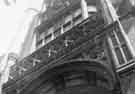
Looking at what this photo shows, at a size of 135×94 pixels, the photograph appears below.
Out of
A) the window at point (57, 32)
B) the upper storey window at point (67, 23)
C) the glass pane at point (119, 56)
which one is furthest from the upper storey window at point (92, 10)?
the glass pane at point (119, 56)

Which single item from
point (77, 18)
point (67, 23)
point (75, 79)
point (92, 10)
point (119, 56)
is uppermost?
point (92, 10)

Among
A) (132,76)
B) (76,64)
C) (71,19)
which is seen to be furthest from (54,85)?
(71,19)

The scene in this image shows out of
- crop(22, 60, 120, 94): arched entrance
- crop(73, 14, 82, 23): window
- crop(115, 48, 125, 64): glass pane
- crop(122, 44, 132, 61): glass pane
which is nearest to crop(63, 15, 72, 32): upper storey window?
crop(73, 14, 82, 23): window

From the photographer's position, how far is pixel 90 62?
7.19 metres

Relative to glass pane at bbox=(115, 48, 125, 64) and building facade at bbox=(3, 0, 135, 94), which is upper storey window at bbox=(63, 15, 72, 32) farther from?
glass pane at bbox=(115, 48, 125, 64)

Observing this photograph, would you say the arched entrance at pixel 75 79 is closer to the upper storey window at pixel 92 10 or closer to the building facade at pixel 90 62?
the building facade at pixel 90 62

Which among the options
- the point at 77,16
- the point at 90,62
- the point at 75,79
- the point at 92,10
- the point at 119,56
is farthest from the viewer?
the point at 77,16

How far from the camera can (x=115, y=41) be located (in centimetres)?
676

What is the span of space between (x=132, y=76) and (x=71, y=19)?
7.98 metres

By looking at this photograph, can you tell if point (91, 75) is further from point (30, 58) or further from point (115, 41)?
point (30, 58)

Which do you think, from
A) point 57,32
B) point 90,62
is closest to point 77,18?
point 57,32

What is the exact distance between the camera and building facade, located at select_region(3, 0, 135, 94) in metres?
6.07

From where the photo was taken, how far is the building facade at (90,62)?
6.07 meters

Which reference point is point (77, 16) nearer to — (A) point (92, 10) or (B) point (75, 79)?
(A) point (92, 10)
